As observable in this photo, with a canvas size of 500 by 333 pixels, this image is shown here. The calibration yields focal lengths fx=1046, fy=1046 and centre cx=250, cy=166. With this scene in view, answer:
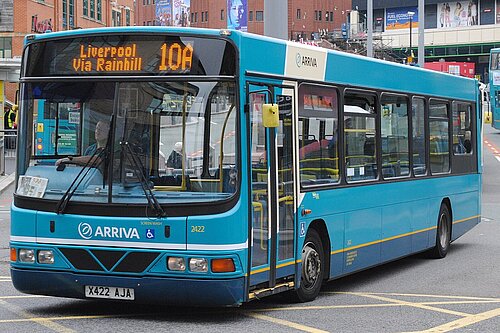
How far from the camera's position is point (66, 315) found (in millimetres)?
9906

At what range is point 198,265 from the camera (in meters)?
9.12

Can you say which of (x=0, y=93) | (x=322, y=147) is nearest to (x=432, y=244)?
(x=322, y=147)

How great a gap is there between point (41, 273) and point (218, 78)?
7.92 feet

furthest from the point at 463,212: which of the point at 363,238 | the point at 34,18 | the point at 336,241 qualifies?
the point at 34,18

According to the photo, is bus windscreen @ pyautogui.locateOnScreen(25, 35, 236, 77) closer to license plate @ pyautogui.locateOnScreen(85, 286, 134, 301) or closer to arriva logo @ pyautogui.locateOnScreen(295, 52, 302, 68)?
arriva logo @ pyautogui.locateOnScreen(295, 52, 302, 68)

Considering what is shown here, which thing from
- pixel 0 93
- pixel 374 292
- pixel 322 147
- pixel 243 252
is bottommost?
pixel 374 292

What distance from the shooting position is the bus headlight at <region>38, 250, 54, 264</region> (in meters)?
9.53

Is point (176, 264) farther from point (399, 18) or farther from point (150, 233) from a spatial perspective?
point (399, 18)

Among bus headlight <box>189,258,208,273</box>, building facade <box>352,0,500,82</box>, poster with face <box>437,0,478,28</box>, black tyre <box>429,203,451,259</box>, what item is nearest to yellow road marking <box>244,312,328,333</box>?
bus headlight <box>189,258,208,273</box>

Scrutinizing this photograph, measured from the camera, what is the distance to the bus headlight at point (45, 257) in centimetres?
953

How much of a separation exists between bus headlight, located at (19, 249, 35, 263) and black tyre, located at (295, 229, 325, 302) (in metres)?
2.72

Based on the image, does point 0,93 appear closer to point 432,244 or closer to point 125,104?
point 432,244

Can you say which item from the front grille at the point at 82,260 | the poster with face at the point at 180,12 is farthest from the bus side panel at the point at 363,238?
the poster with face at the point at 180,12

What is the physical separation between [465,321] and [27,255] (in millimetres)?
4124
